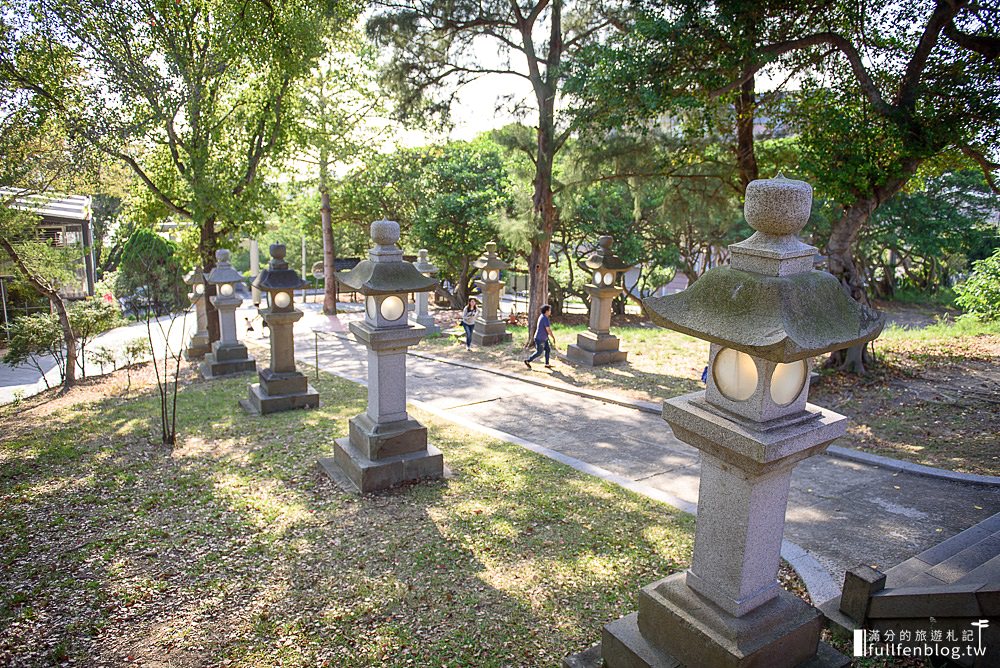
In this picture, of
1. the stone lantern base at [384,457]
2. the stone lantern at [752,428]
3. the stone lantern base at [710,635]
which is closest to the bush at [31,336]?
the stone lantern base at [384,457]

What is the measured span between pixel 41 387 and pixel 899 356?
2044cm

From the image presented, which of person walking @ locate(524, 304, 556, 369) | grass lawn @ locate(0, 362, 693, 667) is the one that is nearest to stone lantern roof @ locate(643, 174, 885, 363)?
grass lawn @ locate(0, 362, 693, 667)

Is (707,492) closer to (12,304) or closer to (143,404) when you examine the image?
(143,404)

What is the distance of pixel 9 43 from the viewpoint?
11.8 metres

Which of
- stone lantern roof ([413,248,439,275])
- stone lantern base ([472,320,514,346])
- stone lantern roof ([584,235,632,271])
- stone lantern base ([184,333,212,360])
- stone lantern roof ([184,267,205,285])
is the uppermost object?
stone lantern roof ([584,235,632,271])

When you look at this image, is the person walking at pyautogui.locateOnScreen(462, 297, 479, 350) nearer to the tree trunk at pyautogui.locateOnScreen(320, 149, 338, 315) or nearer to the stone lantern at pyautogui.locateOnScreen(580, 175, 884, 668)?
the tree trunk at pyautogui.locateOnScreen(320, 149, 338, 315)

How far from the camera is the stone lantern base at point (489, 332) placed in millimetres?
17750

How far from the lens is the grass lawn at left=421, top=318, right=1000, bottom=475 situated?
8320 millimetres

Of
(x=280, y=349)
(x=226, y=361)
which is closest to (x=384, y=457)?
(x=280, y=349)

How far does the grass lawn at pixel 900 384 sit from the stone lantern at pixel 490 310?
1.65 ft

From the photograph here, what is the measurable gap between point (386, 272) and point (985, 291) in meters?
13.3

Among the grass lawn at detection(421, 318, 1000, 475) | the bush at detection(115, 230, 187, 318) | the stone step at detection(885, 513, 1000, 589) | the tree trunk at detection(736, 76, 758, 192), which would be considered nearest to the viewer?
the stone step at detection(885, 513, 1000, 589)

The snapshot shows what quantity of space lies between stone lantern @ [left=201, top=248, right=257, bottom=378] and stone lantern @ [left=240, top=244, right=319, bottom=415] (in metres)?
3.58

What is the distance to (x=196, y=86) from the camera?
1393cm
